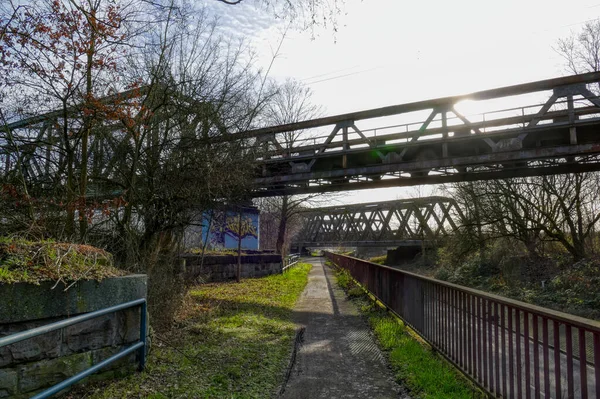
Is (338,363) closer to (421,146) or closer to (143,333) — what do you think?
(143,333)

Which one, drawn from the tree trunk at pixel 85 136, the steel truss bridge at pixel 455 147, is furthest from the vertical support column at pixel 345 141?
the tree trunk at pixel 85 136

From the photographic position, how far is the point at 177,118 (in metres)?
7.80

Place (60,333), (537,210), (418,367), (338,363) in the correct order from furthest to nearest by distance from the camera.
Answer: (537,210)
(338,363)
(418,367)
(60,333)

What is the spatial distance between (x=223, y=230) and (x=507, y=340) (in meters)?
10.5

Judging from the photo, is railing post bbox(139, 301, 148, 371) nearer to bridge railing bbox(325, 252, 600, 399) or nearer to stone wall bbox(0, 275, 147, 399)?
stone wall bbox(0, 275, 147, 399)

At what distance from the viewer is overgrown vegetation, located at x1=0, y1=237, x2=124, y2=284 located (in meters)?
3.73

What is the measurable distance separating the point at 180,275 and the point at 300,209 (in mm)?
22670

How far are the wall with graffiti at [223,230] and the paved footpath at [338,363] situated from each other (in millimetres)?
3069

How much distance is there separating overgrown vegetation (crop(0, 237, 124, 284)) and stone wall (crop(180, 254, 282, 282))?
7.94 meters

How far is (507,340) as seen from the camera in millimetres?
3828

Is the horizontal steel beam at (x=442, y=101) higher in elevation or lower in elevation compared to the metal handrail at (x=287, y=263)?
higher

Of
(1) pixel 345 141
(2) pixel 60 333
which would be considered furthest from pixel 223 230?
(2) pixel 60 333

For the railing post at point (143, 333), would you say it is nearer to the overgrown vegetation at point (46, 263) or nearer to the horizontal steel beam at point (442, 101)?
the overgrown vegetation at point (46, 263)

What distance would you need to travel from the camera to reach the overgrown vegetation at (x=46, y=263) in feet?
12.2
